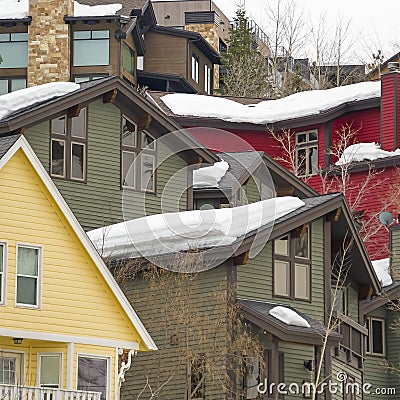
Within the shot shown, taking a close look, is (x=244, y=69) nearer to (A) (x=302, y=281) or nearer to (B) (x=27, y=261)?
(A) (x=302, y=281)

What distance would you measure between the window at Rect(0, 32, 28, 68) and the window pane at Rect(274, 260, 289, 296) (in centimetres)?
3093

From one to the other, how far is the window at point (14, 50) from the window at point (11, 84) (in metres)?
0.66

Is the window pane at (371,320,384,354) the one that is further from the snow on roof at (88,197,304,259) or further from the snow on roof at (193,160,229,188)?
the snow on roof at (88,197,304,259)

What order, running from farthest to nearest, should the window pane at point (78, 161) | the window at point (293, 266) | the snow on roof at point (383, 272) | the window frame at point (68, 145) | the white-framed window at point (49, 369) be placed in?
the snow on roof at point (383, 272) < the window pane at point (78, 161) < the window frame at point (68, 145) < the window at point (293, 266) < the white-framed window at point (49, 369)

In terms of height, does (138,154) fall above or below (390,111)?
below

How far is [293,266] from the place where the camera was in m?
34.2

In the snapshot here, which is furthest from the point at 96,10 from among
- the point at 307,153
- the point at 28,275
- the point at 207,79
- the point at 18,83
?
the point at 28,275

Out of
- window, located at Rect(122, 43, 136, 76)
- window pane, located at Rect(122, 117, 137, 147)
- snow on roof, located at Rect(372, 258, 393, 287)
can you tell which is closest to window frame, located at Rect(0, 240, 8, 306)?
window pane, located at Rect(122, 117, 137, 147)

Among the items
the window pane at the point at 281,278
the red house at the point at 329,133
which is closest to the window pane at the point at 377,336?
the window pane at the point at 281,278

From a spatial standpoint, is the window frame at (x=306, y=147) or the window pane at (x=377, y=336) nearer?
the window pane at (x=377, y=336)

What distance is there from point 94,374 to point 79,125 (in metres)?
11.1

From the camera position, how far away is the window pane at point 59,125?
119 ft

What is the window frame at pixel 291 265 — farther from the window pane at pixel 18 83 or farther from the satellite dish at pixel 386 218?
the window pane at pixel 18 83

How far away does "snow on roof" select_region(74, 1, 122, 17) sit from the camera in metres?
62.3
